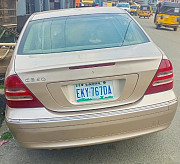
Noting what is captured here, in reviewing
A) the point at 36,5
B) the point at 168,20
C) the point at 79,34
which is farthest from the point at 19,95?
the point at 168,20

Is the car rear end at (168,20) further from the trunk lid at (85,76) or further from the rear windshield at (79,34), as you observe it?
the trunk lid at (85,76)

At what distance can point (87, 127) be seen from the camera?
2236mm

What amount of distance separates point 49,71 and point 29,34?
1.03 meters

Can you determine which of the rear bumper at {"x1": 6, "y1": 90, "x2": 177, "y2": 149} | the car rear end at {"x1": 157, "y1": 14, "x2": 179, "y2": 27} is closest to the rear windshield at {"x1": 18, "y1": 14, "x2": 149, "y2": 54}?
the rear bumper at {"x1": 6, "y1": 90, "x2": 177, "y2": 149}

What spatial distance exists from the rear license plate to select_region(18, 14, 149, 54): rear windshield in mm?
557

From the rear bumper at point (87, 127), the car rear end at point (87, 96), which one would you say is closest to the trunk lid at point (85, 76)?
the car rear end at point (87, 96)

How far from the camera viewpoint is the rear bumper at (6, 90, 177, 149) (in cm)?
221

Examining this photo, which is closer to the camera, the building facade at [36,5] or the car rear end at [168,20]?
the building facade at [36,5]

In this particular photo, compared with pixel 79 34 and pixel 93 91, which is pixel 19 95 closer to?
pixel 93 91

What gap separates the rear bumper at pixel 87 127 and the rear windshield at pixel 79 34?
811 millimetres

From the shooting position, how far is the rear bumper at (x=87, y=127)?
2205mm

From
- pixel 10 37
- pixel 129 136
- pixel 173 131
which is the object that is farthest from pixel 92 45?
pixel 10 37

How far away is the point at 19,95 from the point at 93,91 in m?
0.71

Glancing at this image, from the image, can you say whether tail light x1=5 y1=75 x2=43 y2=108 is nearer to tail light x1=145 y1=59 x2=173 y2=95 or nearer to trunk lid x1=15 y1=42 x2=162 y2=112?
trunk lid x1=15 y1=42 x2=162 y2=112
